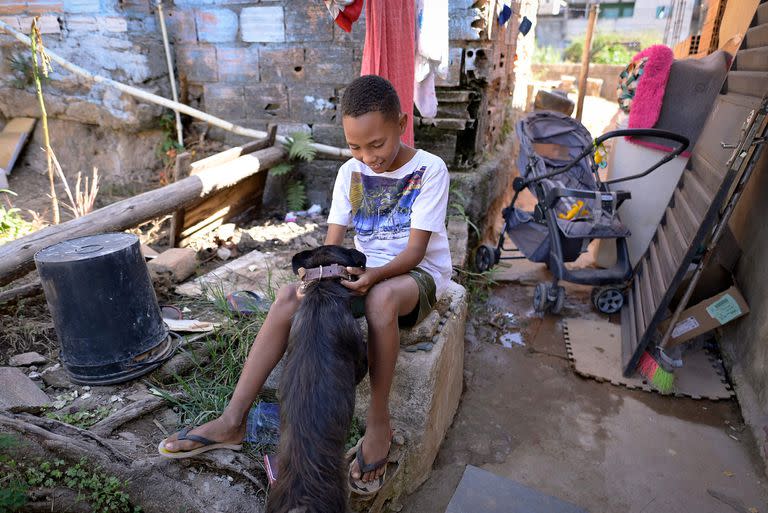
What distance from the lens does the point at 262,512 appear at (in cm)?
172

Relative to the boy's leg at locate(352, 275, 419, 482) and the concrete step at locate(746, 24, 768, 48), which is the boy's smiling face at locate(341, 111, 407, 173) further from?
the concrete step at locate(746, 24, 768, 48)

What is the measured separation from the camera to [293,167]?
16.8 feet

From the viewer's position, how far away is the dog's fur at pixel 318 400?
4.38 ft

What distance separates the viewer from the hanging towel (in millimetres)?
3342

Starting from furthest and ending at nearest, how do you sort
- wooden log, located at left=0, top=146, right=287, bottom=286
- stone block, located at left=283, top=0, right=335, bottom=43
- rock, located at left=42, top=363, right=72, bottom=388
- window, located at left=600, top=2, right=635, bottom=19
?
window, located at left=600, top=2, right=635, bottom=19 → stone block, located at left=283, top=0, right=335, bottom=43 → wooden log, located at left=0, top=146, right=287, bottom=286 → rock, located at left=42, top=363, right=72, bottom=388

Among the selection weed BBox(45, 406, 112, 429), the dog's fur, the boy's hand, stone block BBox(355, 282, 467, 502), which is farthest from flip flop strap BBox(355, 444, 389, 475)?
weed BBox(45, 406, 112, 429)

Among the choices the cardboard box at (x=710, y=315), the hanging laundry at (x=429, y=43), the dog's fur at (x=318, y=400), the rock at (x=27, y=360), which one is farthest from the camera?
the hanging laundry at (x=429, y=43)

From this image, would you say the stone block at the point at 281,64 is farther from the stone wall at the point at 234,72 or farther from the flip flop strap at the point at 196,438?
the flip flop strap at the point at 196,438

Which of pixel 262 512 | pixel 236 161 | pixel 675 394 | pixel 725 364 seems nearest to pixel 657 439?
pixel 675 394

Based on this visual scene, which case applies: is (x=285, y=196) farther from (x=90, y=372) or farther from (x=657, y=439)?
(x=657, y=439)

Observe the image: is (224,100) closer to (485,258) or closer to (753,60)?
(485,258)

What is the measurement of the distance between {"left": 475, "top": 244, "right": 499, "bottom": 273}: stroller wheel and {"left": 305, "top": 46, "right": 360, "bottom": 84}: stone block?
217cm

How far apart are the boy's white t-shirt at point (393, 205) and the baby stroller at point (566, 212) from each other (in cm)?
199

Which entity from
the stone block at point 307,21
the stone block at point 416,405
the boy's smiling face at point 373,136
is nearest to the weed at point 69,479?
the stone block at point 416,405
